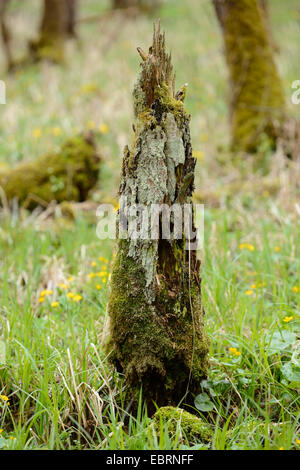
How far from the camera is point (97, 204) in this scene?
16.0 feet

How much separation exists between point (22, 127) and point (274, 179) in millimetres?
4757

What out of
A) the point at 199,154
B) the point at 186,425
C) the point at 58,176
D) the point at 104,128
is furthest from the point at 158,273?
the point at 104,128

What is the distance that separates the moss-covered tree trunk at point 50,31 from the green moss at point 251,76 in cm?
787

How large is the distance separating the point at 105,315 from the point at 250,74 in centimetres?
467

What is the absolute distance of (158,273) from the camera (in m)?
2.00

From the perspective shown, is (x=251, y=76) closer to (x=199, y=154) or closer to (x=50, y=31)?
(x=199, y=154)

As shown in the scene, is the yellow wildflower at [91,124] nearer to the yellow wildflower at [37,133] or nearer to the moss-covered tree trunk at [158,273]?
the yellow wildflower at [37,133]

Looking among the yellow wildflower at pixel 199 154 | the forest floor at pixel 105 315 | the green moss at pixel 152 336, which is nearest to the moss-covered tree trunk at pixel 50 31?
the forest floor at pixel 105 315

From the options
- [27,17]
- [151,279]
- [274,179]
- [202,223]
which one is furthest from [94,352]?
[27,17]

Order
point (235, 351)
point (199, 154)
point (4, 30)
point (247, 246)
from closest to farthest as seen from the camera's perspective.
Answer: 1. point (235, 351)
2. point (247, 246)
3. point (199, 154)
4. point (4, 30)

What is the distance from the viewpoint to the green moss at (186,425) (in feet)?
6.29

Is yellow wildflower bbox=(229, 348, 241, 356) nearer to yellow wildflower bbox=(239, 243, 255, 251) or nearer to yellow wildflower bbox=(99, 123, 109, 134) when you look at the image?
yellow wildflower bbox=(239, 243, 255, 251)

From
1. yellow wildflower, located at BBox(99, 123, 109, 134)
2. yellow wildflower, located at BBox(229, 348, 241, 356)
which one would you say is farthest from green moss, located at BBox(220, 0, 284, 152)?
yellow wildflower, located at BBox(229, 348, 241, 356)

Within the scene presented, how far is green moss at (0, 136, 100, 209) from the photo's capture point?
16.2ft
